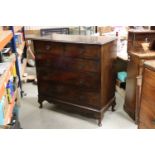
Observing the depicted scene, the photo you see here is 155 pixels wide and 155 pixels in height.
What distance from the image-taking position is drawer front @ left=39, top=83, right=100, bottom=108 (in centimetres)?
243

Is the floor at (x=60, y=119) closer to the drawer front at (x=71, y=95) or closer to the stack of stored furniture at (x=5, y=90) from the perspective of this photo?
the drawer front at (x=71, y=95)

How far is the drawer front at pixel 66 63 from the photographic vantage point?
227 cm

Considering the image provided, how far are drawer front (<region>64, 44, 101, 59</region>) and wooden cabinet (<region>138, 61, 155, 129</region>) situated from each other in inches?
31.4

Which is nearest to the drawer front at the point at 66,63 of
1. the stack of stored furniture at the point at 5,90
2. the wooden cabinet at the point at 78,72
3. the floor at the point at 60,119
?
the wooden cabinet at the point at 78,72

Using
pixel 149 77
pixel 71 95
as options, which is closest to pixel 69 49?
pixel 71 95

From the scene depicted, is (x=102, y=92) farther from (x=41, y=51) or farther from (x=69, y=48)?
(x=41, y=51)

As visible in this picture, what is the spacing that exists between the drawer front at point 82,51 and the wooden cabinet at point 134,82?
1.52ft

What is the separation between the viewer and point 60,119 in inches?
104

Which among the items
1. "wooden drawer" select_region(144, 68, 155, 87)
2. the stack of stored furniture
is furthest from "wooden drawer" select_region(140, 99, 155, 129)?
the stack of stored furniture

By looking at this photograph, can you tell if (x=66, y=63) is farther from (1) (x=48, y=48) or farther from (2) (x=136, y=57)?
(2) (x=136, y=57)
